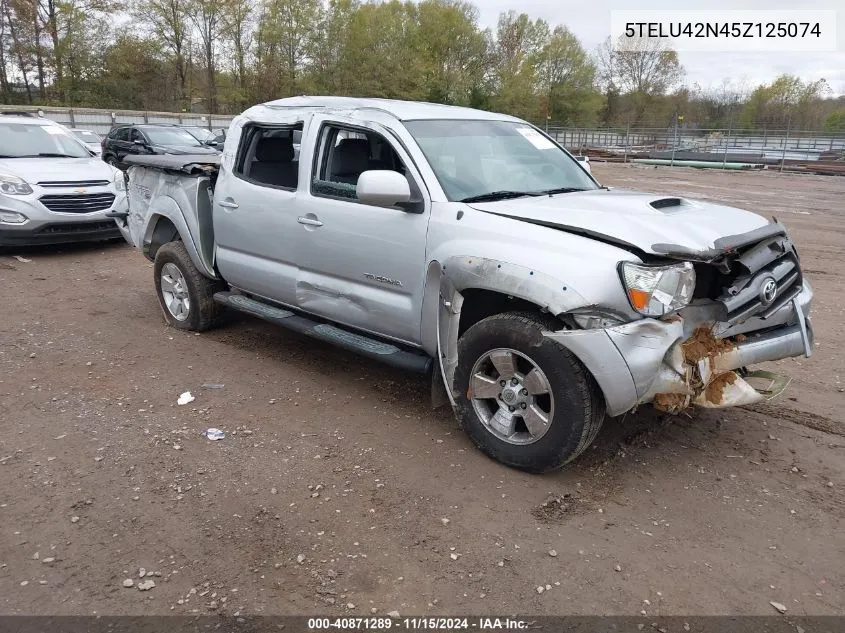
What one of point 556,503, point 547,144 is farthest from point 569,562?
point 547,144

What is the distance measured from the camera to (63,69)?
40094 mm

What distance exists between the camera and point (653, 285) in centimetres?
329

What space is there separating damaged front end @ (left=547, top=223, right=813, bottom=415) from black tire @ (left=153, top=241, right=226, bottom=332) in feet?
11.8

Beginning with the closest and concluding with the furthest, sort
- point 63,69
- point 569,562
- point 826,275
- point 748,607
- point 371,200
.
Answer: point 748,607
point 569,562
point 371,200
point 826,275
point 63,69

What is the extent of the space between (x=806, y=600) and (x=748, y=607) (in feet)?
0.85

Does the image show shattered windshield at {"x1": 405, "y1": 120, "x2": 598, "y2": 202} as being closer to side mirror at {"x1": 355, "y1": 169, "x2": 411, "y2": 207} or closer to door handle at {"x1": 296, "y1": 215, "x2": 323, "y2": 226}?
side mirror at {"x1": 355, "y1": 169, "x2": 411, "y2": 207}

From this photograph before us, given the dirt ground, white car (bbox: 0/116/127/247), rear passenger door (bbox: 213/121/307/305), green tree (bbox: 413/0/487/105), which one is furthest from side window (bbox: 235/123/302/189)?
green tree (bbox: 413/0/487/105)

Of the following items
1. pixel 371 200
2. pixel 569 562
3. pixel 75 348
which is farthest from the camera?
pixel 75 348

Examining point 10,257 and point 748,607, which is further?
point 10,257

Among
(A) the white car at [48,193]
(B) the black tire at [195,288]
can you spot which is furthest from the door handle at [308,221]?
(A) the white car at [48,193]

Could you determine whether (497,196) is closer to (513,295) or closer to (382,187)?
(382,187)

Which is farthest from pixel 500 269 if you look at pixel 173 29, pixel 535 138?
pixel 173 29

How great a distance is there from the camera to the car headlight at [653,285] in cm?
328

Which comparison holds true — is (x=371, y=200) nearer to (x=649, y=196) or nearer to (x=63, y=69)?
(x=649, y=196)
